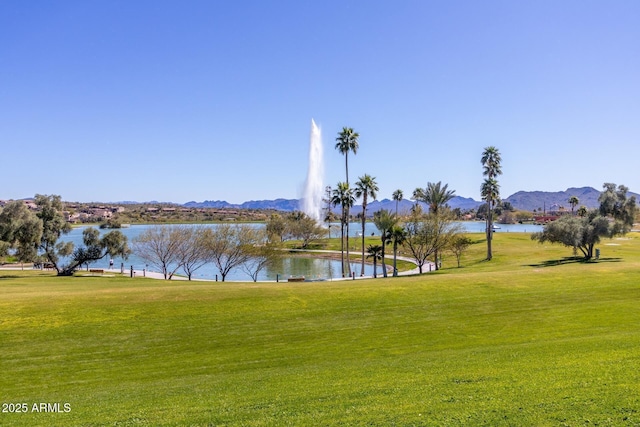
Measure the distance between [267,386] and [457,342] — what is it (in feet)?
32.1

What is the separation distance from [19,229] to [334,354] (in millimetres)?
43971

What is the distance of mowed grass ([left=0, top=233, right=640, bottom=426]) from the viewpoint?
10.3 meters

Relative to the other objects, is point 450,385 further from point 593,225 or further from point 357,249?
point 357,249

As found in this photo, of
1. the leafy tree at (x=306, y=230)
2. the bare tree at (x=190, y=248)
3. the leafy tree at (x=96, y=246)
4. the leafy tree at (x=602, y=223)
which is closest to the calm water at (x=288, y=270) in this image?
the leafy tree at (x=96, y=246)

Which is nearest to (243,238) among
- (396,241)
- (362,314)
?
(396,241)

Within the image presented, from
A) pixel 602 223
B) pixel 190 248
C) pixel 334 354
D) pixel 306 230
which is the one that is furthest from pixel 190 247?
pixel 602 223

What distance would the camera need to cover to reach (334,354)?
55.6ft

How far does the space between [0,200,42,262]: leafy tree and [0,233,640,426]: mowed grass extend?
2735cm

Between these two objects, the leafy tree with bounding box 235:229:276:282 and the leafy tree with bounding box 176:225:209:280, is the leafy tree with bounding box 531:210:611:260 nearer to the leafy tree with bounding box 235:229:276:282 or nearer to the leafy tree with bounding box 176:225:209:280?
the leafy tree with bounding box 235:229:276:282

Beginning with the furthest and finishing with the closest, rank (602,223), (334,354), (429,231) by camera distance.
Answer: (429,231)
(602,223)
(334,354)

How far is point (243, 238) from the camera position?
5500 cm

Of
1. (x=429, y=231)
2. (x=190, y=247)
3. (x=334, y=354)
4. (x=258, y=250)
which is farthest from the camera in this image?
(x=190, y=247)

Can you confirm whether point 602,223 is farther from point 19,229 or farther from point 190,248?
point 19,229

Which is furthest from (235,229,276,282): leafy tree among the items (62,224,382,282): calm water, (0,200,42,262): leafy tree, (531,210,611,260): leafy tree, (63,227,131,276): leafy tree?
(531,210,611,260): leafy tree
